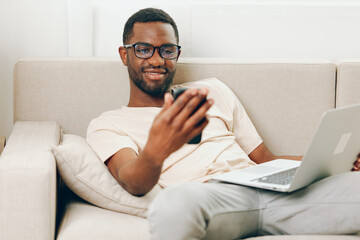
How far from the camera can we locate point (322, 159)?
4.60 feet

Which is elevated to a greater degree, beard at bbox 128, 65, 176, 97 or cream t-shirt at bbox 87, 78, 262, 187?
beard at bbox 128, 65, 176, 97

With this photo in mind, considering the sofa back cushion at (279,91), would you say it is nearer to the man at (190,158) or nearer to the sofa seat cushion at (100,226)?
the man at (190,158)

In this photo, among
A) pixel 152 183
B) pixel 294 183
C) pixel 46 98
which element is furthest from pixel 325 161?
pixel 46 98

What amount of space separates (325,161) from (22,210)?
0.81 m

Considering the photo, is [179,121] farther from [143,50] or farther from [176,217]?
[143,50]

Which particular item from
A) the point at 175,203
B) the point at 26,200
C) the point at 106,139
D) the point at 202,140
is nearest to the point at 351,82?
the point at 202,140

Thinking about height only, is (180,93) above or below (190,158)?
above

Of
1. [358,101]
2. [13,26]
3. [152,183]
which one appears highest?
[13,26]

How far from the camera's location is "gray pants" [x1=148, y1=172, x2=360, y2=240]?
1.27 meters

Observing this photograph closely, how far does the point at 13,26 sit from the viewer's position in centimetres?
233

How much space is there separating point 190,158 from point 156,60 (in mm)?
379

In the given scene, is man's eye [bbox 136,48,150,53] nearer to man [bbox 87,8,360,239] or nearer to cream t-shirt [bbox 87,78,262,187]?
man [bbox 87,8,360,239]

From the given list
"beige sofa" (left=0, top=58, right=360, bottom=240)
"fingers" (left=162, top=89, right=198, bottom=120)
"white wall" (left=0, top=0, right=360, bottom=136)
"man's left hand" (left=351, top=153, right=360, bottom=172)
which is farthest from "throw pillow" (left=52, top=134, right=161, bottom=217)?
"white wall" (left=0, top=0, right=360, bottom=136)

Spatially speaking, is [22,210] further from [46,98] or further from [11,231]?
[46,98]
